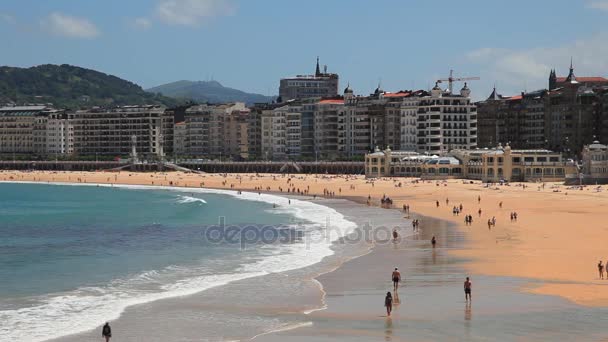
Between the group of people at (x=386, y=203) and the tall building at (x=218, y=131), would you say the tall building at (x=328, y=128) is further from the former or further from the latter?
the group of people at (x=386, y=203)

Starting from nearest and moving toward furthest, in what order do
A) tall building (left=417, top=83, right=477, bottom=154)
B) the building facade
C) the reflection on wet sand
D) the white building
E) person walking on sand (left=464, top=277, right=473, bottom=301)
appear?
the reflection on wet sand → person walking on sand (left=464, top=277, right=473, bottom=301) → the building facade → tall building (left=417, top=83, right=477, bottom=154) → the white building

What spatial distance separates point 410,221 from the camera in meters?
60.4

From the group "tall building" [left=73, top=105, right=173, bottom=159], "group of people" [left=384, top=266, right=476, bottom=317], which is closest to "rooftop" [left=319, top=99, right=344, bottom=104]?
"tall building" [left=73, top=105, right=173, bottom=159]

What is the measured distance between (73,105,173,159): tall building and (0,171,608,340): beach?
115 m

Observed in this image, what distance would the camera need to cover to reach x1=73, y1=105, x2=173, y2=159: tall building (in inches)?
7623

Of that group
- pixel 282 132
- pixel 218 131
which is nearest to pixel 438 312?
pixel 282 132

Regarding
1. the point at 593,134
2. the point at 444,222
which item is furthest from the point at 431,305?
the point at 593,134

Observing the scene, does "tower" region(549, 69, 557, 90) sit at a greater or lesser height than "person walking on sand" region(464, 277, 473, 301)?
greater

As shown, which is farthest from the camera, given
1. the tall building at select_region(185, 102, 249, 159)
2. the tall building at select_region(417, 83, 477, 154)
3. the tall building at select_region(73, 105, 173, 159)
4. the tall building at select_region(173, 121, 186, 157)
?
the tall building at select_region(73, 105, 173, 159)

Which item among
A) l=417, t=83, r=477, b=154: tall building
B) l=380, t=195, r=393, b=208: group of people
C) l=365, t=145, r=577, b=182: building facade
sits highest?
l=417, t=83, r=477, b=154: tall building

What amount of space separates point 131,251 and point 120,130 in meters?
152

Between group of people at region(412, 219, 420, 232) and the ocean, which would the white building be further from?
group of people at region(412, 219, 420, 232)

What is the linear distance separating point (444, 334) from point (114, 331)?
9175 mm

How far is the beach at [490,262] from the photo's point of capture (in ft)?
92.6
